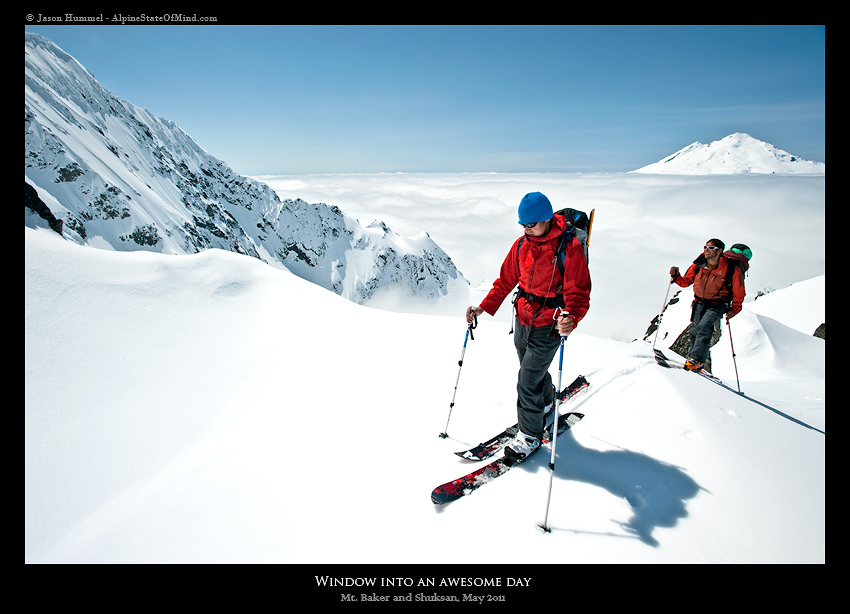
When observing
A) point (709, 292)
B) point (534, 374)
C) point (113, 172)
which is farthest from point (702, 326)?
point (113, 172)

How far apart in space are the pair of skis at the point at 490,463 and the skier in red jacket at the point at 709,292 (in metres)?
4.50

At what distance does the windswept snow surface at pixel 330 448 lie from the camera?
10.2 ft

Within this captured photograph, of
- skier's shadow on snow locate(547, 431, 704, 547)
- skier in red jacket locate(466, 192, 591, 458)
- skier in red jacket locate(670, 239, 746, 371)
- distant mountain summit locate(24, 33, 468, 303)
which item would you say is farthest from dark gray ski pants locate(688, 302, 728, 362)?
distant mountain summit locate(24, 33, 468, 303)

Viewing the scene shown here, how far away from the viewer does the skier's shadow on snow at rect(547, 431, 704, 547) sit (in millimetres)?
3328

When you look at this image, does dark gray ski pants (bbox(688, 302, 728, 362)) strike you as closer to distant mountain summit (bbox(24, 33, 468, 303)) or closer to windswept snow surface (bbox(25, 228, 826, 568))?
windswept snow surface (bbox(25, 228, 826, 568))

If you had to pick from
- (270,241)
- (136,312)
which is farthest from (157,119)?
(136,312)

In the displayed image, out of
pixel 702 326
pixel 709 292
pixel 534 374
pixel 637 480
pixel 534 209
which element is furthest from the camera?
pixel 702 326

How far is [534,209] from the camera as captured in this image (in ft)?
12.8

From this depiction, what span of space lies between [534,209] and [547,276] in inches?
29.5

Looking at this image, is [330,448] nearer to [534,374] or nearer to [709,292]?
[534,374]

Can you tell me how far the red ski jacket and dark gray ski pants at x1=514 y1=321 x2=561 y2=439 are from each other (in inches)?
6.2

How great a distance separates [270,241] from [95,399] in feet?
695

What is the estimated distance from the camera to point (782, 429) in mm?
5059
